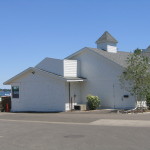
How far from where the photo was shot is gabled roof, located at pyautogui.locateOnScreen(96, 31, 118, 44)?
115 feet

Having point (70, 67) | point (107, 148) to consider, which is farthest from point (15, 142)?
point (70, 67)

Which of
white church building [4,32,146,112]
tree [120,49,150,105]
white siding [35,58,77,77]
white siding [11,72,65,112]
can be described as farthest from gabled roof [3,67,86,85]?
tree [120,49,150,105]

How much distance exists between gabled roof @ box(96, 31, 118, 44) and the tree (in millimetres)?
9162

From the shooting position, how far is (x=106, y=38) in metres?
35.1

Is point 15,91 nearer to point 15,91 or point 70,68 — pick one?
point 15,91

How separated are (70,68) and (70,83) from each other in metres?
1.50

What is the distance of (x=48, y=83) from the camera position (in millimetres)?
28391

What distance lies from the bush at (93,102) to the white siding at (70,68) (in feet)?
8.91

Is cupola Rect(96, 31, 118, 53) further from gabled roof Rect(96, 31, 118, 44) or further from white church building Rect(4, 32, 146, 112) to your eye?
white church building Rect(4, 32, 146, 112)

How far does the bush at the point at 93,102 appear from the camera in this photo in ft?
90.6

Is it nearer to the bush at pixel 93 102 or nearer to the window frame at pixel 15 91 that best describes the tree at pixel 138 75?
the bush at pixel 93 102

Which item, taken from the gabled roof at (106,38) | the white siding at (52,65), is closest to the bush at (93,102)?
the white siding at (52,65)

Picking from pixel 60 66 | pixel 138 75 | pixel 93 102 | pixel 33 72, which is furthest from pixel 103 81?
pixel 33 72

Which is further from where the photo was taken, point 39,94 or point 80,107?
point 39,94
